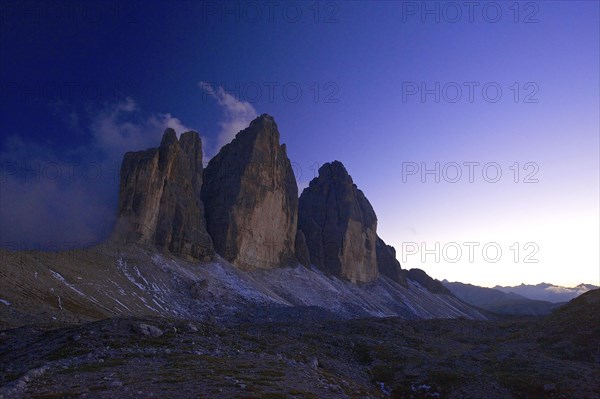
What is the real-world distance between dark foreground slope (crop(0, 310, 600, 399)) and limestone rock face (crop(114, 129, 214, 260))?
233ft

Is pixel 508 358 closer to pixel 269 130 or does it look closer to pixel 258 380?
pixel 258 380

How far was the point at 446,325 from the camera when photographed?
98.2 meters

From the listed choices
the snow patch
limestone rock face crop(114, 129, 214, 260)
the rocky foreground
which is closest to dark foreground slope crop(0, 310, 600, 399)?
the rocky foreground

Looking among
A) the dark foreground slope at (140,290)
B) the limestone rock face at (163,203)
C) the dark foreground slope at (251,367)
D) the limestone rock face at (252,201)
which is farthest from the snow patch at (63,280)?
the limestone rock face at (252,201)

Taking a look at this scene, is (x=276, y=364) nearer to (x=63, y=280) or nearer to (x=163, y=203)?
(x=63, y=280)

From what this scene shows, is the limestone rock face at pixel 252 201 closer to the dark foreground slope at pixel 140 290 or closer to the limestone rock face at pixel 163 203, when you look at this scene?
the dark foreground slope at pixel 140 290

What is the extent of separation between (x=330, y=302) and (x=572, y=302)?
84.2 metres

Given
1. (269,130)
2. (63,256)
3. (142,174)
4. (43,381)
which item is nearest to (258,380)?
(43,381)

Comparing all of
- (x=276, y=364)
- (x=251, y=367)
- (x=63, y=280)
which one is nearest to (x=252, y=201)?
(x=63, y=280)

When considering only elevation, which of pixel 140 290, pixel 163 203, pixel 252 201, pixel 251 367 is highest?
pixel 252 201

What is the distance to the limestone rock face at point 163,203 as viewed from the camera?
117 m

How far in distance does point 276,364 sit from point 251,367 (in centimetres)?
361

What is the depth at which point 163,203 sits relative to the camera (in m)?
127

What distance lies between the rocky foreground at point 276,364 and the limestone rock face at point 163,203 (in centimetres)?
6733
